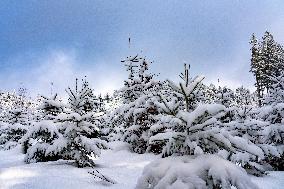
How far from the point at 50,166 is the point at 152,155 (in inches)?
198

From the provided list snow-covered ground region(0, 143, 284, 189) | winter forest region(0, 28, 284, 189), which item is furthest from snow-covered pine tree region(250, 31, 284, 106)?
snow-covered ground region(0, 143, 284, 189)

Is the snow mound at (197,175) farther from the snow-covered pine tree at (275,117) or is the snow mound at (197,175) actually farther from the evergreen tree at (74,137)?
the snow-covered pine tree at (275,117)

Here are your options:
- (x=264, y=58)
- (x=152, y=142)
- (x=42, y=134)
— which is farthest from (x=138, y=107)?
(x=264, y=58)

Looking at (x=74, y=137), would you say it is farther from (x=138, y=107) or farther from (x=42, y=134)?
(x=138, y=107)

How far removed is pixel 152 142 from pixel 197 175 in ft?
2.97

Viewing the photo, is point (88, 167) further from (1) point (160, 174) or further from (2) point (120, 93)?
(2) point (120, 93)

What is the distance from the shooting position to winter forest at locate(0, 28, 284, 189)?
14.9 ft

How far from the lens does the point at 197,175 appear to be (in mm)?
4281

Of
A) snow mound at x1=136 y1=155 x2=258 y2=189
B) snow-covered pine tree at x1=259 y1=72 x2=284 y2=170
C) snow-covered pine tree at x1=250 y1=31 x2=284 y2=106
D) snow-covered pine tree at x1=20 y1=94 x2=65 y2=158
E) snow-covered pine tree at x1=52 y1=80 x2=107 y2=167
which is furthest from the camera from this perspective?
snow-covered pine tree at x1=250 y1=31 x2=284 y2=106

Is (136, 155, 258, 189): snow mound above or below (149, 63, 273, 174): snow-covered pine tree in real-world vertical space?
below

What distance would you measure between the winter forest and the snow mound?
0.01m

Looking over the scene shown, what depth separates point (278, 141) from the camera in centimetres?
1323

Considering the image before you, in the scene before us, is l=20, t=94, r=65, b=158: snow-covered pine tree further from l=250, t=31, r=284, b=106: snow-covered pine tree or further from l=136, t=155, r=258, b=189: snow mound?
l=250, t=31, r=284, b=106: snow-covered pine tree

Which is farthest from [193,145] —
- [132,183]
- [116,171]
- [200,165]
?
[116,171]
